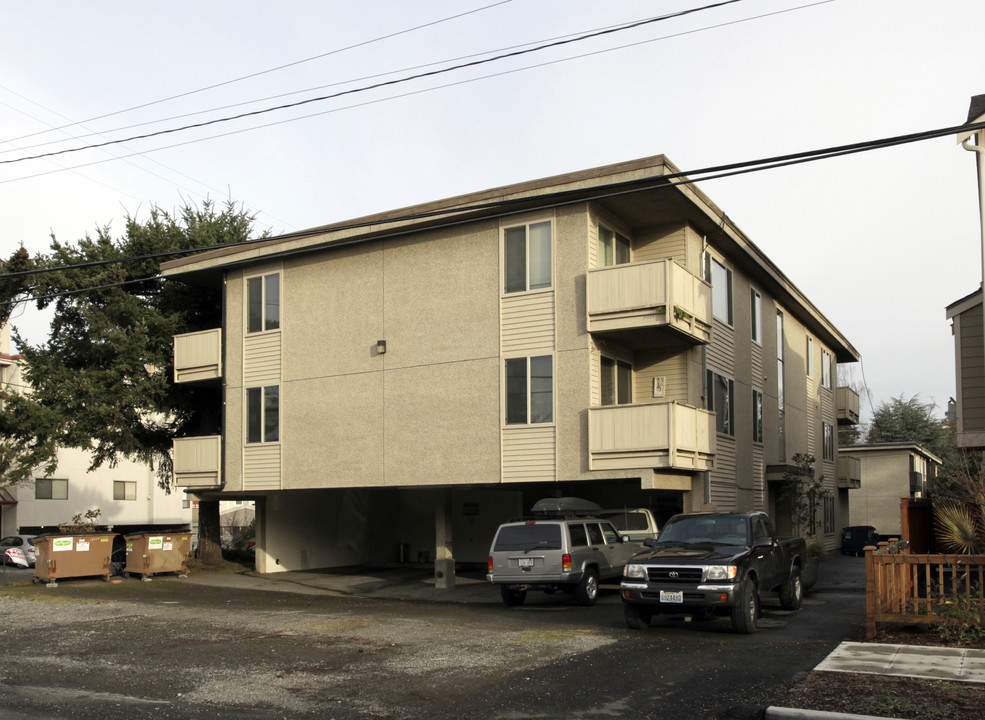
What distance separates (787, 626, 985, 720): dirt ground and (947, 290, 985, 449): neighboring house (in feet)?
37.0

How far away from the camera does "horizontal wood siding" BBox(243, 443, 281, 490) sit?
2522 centimetres

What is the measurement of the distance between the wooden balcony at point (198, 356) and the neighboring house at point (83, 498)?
16070 millimetres

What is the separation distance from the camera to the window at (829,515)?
37375 millimetres

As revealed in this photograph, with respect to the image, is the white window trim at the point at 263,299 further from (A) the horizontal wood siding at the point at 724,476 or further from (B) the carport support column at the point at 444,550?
(A) the horizontal wood siding at the point at 724,476

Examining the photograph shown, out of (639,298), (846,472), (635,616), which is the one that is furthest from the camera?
(846,472)

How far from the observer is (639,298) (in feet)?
65.8

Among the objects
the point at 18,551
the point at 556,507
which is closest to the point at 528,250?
the point at 556,507

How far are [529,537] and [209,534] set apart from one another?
52.1ft

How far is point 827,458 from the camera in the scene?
38.2 metres

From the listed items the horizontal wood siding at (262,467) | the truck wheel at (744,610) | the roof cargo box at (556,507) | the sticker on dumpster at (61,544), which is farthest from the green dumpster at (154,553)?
the truck wheel at (744,610)

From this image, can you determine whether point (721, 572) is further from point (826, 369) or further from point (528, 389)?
point (826, 369)

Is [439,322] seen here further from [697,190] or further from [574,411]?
[697,190]

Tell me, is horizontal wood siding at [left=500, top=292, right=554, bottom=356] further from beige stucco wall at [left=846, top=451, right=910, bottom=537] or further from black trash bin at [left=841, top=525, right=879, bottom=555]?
beige stucco wall at [left=846, top=451, right=910, bottom=537]

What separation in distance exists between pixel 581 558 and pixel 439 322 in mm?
6923
